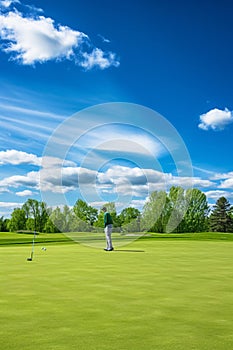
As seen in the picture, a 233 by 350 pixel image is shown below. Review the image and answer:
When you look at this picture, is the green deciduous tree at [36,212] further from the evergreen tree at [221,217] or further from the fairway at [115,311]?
the fairway at [115,311]

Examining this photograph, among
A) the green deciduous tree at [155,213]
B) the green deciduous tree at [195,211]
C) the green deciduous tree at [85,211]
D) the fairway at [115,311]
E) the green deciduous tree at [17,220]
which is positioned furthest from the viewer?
the green deciduous tree at [17,220]

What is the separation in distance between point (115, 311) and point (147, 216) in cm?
8363

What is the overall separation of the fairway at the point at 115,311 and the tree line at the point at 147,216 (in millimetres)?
59463

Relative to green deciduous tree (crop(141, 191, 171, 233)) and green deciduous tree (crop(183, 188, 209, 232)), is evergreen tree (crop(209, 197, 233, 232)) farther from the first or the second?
green deciduous tree (crop(141, 191, 171, 233))

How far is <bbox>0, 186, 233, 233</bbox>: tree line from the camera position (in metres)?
87.7

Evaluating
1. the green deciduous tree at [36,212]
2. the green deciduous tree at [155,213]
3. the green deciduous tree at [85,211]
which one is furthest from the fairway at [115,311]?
Answer: the green deciduous tree at [36,212]

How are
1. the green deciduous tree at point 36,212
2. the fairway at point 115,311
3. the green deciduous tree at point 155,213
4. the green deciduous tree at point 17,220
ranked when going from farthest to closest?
the green deciduous tree at point 17,220 → the green deciduous tree at point 36,212 → the green deciduous tree at point 155,213 → the fairway at point 115,311

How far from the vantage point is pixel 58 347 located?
211 inches

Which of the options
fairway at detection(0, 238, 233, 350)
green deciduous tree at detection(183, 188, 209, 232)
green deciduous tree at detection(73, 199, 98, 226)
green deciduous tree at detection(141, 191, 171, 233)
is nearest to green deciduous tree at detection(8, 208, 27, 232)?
green deciduous tree at detection(73, 199, 98, 226)

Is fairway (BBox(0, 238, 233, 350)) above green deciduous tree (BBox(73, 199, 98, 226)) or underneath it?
underneath

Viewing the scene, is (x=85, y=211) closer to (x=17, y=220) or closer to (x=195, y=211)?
(x=195, y=211)

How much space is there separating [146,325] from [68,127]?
3161 centimetres

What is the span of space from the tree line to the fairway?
59.5m

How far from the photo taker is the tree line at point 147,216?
87688mm
